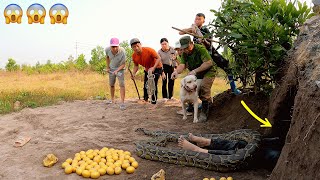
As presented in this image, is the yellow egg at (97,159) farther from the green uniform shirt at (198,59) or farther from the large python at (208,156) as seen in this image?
the green uniform shirt at (198,59)

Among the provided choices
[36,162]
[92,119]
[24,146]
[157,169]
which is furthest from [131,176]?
[92,119]

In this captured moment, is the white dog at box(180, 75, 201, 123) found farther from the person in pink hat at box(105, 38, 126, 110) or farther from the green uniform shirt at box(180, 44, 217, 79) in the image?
the person in pink hat at box(105, 38, 126, 110)

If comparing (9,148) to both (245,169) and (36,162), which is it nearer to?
(36,162)

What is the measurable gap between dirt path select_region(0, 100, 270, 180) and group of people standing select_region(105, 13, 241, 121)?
2.44ft

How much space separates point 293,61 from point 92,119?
5.95 m

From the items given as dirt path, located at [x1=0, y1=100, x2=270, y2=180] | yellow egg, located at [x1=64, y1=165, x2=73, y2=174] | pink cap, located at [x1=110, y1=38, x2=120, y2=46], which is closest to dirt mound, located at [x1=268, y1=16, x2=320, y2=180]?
dirt path, located at [x1=0, y1=100, x2=270, y2=180]

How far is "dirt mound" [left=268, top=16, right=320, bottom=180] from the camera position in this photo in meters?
3.78

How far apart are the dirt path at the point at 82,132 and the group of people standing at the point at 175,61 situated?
0.74m

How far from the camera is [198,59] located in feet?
29.9

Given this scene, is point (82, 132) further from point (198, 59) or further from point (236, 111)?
point (236, 111)

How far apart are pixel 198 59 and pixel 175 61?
3.94m

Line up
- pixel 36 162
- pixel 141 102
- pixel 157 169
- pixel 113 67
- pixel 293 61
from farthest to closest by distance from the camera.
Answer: pixel 141 102 → pixel 113 67 → pixel 36 162 → pixel 157 169 → pixel 293 61

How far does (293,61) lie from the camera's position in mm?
5816

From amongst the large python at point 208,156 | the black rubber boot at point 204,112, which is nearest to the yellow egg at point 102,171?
the large python at point 208,156
